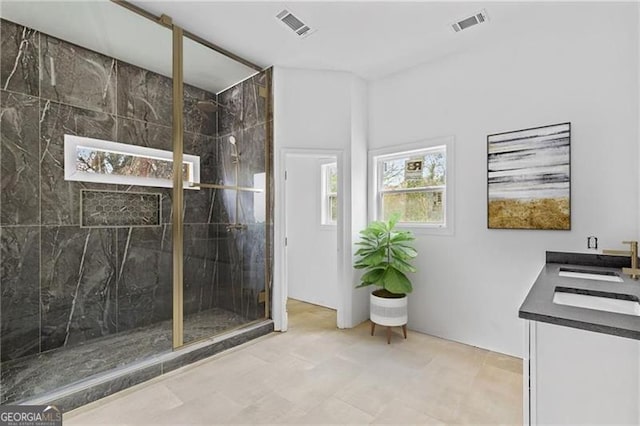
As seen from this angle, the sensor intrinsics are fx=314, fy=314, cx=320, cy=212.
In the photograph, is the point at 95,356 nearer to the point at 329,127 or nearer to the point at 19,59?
the point at 19,59

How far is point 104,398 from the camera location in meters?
2.17

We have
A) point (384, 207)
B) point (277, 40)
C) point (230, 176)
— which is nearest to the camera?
point (277, 40)

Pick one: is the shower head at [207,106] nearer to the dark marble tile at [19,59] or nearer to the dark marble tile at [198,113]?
the dark marble tile at [198,113]

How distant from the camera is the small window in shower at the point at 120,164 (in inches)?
112

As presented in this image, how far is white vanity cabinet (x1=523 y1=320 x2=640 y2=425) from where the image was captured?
1.11 metres

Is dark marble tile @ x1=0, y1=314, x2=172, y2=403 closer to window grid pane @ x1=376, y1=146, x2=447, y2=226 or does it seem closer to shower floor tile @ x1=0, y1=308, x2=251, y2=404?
shower floor tile @ x1=0, y1=308, x2=251, y2=404

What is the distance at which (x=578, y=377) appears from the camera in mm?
1194

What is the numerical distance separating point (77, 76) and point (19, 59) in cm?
39

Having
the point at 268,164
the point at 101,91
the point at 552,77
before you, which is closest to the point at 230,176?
the point at 268,164

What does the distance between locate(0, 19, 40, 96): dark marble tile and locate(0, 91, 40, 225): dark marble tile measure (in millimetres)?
82

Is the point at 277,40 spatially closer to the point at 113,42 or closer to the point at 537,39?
the point at 113,42

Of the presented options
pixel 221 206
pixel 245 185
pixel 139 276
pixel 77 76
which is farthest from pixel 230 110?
pixel 139 276

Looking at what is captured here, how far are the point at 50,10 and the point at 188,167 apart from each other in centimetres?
161

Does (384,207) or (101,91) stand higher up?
(101,91)
